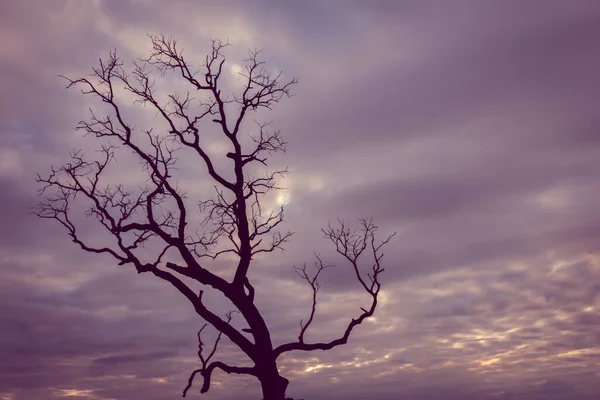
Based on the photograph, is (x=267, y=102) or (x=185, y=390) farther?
(x=267, y=102)

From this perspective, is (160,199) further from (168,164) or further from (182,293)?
(182,293)

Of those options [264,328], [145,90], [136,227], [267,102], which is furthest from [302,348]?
[145,90]

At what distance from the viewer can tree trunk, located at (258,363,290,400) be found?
65.2ft

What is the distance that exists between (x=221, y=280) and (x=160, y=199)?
345cm

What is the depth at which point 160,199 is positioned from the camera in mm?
21766

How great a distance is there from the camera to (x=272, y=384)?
65.5 ft

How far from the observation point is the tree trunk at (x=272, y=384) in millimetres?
19875

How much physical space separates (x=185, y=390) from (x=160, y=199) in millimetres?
6105

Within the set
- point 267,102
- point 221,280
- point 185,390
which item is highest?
point 267,102

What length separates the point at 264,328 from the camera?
67.1ft

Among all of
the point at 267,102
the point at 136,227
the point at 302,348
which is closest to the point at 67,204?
the point at 136,227

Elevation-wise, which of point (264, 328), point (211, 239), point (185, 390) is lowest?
point (185, 390)

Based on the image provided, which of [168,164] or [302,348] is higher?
[168,164]

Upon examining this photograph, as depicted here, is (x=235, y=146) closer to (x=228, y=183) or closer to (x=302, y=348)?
(x=228, y=183)
